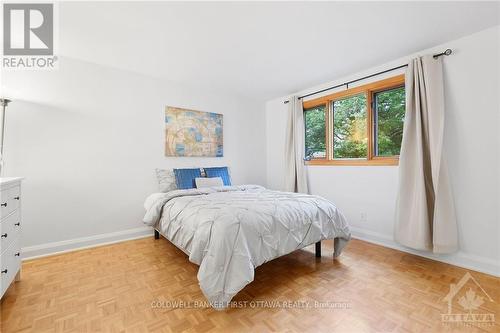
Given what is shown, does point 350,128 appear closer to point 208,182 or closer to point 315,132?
point 315,132

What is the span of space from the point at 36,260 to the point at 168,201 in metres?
1.54

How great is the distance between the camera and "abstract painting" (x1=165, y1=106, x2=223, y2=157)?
11.7ft

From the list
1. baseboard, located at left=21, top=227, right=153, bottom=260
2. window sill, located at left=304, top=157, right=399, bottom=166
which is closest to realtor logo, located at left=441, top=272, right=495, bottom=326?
window sill, located at left=304, top=157, right=399, bottom=166

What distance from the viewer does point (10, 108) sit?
249 centimetres

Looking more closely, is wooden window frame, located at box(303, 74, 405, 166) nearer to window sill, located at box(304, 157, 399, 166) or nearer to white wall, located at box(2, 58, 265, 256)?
window sill, located at box(304, 157, 399, 166)

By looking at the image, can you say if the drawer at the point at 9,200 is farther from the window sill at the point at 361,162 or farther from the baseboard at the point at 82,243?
the window sill at the point at 361,162

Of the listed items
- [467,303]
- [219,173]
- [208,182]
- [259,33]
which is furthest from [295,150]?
[467,303]

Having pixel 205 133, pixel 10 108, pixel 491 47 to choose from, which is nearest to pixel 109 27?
pixel 10 108

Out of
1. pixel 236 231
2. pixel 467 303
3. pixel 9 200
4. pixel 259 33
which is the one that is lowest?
pixel 467 303

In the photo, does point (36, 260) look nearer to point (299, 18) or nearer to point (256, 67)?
point (256, 67)

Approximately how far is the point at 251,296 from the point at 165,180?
2.17m

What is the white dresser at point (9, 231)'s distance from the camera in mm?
1597

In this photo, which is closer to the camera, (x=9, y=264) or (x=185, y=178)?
A: (x=9, y=264)

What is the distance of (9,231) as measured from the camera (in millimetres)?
1735
